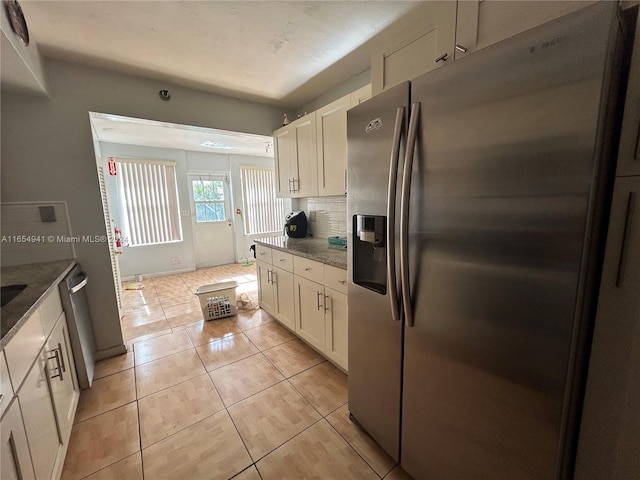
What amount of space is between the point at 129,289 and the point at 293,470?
4.00 meters

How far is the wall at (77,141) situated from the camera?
1812 mm

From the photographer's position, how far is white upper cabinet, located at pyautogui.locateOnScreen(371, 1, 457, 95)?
115cm

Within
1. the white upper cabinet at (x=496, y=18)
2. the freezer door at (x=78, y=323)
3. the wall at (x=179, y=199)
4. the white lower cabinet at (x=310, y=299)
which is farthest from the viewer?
the wall at (x=179, y=199)

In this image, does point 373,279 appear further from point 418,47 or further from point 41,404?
point 41,404

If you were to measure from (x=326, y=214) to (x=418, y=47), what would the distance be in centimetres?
176

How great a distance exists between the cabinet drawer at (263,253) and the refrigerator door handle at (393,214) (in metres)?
1.80

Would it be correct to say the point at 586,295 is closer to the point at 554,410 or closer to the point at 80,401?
the point at 554,410

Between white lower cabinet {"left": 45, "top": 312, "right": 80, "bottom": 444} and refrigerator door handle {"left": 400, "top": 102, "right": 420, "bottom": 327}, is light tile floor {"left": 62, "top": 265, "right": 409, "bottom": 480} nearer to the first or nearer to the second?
white lower cabinet {"left": 45, "top": 312, "right": 80, "bottom": 444}

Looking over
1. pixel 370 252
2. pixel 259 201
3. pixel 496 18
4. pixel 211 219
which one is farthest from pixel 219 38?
pixel 259 201

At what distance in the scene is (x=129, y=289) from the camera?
4051 mm

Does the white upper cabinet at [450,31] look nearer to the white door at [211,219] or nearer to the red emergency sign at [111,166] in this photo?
the red emergency sign at [111,166]

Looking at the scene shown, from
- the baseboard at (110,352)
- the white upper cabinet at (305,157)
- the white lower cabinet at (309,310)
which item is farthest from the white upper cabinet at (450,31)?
the baseboard at (110,352)

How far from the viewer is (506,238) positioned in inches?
29.6

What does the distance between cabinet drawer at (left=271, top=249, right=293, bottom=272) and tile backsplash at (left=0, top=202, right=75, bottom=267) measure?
1582 mm
